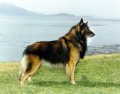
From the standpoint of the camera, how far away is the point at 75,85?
19609mm

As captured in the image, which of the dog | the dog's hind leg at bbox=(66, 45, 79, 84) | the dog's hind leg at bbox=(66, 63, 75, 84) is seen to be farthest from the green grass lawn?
the dog

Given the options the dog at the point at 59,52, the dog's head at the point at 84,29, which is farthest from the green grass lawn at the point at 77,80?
the dog's head at the point at 84,29

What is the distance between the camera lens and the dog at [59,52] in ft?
62.7

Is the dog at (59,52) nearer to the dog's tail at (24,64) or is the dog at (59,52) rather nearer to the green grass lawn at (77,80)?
the dog's tail at (24,64)

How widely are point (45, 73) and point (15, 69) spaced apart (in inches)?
115

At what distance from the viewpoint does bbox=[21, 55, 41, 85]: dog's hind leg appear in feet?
62.7

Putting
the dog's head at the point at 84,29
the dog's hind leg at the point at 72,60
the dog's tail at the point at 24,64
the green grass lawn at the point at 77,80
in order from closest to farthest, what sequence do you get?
the green grass lawn at the point at 77,80 < the dog's tail at the point at 24,64 < the dog's hind leg at the point at 72,60 < the dog's head at the point at 84,29

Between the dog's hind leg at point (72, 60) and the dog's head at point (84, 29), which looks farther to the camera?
the dog's head at point (84, 29)

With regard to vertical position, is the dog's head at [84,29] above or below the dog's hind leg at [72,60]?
above

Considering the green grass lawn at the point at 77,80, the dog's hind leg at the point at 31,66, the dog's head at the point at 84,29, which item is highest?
the dog's head at the point at 84,29

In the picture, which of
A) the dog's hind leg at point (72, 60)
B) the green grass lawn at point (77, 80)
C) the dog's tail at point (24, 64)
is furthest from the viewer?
the dog's hind leg at point (72, 60)

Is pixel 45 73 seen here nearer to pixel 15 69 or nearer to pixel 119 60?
pixel 15 69

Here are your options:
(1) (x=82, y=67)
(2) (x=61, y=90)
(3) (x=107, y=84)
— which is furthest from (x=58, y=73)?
(2) (x=61, y=90)

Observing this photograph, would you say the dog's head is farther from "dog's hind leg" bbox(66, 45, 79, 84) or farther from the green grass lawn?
the green grass lawn
